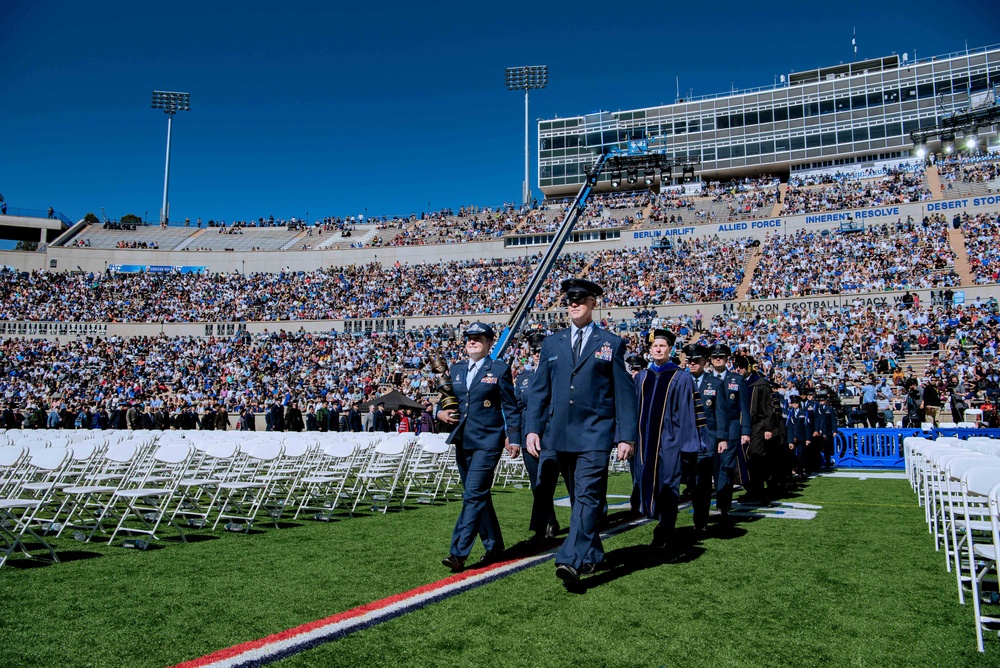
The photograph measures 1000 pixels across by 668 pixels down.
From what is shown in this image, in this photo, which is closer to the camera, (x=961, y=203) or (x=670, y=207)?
(x=961, y=203)

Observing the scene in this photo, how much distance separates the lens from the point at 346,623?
12.6 ft

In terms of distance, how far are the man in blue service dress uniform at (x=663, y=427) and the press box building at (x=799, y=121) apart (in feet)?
133

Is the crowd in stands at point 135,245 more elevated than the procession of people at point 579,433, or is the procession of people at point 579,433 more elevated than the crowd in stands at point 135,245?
the crowd in stands at point 135,245

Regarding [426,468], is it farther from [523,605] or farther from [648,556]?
[523,605]

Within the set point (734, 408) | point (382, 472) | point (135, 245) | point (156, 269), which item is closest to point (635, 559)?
point (734, 408)

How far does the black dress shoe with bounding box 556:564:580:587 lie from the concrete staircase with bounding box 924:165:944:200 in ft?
130

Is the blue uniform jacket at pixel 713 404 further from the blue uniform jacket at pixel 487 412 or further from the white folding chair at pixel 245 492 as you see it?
the white folding chair at pixel 245 492

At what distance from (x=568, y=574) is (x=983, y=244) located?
3397 centimetres

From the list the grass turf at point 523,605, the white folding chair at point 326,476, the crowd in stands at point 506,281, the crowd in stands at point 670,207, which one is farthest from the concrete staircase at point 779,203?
the grass turf at point 523,605

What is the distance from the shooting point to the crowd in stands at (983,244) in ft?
94.6

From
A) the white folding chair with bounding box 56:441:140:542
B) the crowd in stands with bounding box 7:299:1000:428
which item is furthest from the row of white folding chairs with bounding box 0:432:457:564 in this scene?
the crowd in stands with bounding box 7:299:1000:428

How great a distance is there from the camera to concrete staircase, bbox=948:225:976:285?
29078mm

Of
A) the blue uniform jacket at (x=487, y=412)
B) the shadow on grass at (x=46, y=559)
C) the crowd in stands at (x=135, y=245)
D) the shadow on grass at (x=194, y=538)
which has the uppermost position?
the crowd in stands at (x=135, y=245)

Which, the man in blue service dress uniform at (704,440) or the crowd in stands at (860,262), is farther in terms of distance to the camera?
the crowd in stands at (860,262)
